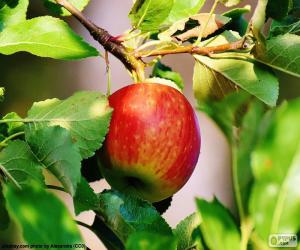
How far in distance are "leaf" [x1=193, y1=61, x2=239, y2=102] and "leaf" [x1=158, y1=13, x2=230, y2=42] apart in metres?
0.04

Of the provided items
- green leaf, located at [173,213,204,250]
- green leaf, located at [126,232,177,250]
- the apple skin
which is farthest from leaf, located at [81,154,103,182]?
green leaf, located at [126,232,177,250]

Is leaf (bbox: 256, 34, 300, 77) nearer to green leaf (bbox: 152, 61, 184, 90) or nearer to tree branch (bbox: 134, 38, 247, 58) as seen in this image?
tree branch (bbox: 134, 38, 247, 58)

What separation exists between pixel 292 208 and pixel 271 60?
415 millimetres

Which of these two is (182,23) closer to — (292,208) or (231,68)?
(231,68)

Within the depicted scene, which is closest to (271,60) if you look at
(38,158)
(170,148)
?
(170,148)

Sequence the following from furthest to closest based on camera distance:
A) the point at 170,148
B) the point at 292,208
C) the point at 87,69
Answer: the point at 87,69
the point at 170,148
the point at 292,208

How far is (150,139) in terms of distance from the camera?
701 millimetres

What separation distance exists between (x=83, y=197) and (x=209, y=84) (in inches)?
9.4

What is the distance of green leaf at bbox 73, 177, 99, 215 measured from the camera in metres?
0.60

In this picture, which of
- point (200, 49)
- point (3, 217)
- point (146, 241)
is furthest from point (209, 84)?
point (146, 241)

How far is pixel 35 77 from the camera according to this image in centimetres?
244

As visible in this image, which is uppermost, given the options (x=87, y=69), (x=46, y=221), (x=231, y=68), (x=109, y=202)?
(x=46, y=221)

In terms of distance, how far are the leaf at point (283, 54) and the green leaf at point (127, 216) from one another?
216mm

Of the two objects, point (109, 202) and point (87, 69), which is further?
point (87, 69)
